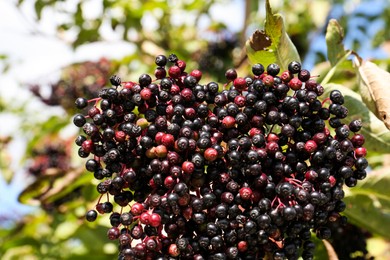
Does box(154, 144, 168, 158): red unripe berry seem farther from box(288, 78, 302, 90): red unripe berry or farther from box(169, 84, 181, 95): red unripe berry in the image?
box(288, 78, 302, 90): red unripe berry

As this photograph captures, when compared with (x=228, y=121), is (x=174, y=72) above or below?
above

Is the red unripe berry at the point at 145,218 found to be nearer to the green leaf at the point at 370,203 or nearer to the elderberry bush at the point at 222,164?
the elderberry bush at the point at 222,164

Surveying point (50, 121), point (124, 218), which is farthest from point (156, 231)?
point (50, 121)

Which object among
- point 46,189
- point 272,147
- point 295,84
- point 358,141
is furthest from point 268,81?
point 46,189

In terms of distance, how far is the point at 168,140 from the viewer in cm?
149

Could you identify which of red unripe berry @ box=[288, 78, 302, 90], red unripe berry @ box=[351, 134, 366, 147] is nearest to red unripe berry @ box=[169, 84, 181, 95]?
red unripe berry @ box=[288, 78, 302, 90]

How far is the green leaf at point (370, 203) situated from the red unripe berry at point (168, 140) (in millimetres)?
890

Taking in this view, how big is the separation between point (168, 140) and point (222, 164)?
0.18 meters

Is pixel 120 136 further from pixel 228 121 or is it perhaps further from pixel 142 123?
pixel 228 121

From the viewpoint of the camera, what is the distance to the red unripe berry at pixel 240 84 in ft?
5.31

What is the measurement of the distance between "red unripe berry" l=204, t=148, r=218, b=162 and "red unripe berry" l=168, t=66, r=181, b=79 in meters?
0.29

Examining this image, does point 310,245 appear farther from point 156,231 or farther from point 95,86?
point 95,86

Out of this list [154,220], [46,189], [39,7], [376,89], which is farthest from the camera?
[39,7]

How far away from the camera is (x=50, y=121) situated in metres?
3.96
